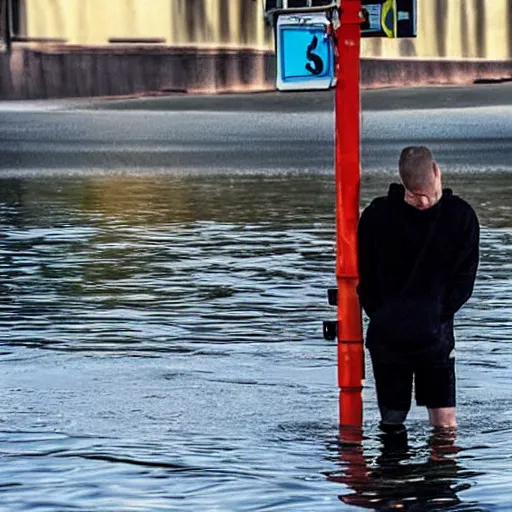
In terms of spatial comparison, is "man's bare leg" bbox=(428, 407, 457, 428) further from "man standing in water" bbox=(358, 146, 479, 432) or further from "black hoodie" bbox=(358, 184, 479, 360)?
"black hoodie" bbox=(358, 184, 479, 360)

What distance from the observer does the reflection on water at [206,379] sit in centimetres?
864

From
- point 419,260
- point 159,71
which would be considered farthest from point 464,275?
point 159,71

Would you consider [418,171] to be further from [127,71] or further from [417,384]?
[127,71]

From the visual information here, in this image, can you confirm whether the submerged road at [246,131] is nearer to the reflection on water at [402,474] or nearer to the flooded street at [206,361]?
the flooded street at [206,361]

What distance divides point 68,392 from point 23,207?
1236 centimetres

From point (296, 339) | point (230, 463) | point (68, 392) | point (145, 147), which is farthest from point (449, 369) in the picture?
point (145, 147)

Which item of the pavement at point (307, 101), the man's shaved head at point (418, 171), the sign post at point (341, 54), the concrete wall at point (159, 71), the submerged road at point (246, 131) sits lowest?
the submerged road at point (246, 131)

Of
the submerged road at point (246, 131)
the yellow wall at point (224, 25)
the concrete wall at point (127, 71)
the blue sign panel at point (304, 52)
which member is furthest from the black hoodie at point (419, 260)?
the yellow wall at point (224, 25)

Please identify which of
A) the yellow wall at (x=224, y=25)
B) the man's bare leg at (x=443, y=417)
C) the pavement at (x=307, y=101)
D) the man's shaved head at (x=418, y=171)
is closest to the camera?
the man's shaved head at (x=418, y=171)

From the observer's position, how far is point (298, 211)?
2247cm

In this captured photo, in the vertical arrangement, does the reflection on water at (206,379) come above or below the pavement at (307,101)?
below

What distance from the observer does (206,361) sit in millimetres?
12062

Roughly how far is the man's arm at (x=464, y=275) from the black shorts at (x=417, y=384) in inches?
10.6

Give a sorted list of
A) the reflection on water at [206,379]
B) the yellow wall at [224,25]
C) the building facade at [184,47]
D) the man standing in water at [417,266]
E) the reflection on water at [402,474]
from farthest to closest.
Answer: the yellow wall at [224,25] < the building facade at [184,47] < the man standing in water at [417,266] < the reflection on water at [206,379] < the reflection on water at [402,474]
